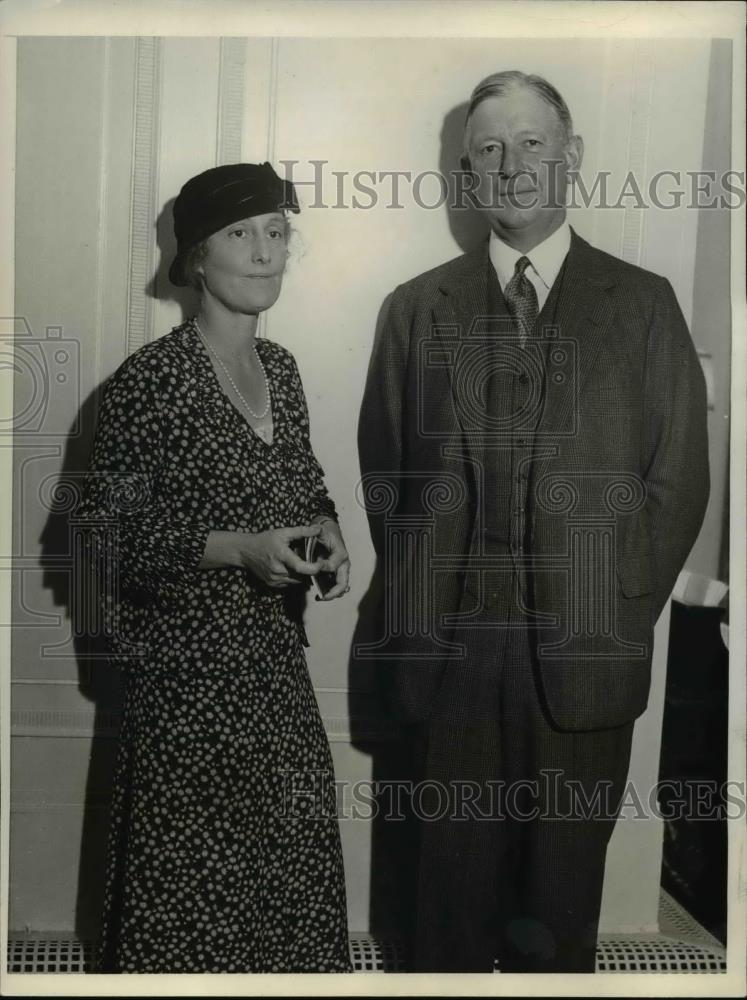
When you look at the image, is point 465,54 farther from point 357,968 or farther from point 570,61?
point 357,968

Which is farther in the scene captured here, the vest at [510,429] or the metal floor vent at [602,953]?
the metal floor vent at [602,953]

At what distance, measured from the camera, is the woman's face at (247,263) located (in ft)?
6.95

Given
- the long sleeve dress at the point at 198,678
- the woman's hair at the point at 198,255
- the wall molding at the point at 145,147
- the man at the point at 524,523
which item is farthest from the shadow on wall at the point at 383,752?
the wall molding at the point at 145,147

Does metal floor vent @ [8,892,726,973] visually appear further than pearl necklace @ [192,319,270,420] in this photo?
Yes

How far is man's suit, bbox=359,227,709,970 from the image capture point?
213cm

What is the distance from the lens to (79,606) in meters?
2.20

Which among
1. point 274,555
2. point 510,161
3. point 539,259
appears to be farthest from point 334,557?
point 510,161

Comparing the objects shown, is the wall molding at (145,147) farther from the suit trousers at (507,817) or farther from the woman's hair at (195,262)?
the suit trousers at (507,817)

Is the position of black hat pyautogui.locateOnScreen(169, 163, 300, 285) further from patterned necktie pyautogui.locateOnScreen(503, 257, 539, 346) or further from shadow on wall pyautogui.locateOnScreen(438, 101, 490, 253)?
patterned necktie pyautogui.locateOnScreen(503, 257, 539, 346)

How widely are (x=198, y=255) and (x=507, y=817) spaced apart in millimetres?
1307

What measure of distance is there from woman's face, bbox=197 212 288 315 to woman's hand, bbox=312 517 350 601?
46 centimetres

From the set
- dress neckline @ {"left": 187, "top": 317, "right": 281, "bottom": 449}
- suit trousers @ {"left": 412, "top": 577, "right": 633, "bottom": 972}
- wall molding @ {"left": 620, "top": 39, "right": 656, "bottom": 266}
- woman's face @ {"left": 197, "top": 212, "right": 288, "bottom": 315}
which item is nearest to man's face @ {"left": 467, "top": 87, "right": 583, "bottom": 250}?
wall molding @ {"left": 620, "top": 39, "right": 656, "bottom": 266}

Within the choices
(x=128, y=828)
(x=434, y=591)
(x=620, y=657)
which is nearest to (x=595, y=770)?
(x=620, y=657)

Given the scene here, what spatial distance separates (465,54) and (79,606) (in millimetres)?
1379
